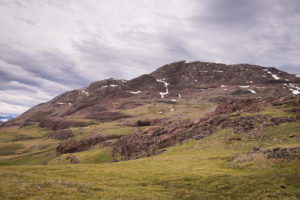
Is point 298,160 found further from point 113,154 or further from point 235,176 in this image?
point 113,154

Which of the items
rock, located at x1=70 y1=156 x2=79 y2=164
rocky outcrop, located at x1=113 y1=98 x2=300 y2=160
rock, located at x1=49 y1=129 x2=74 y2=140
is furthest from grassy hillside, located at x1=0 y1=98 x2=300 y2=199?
rock, located at x1=49 y1=129 x2=74 y2=140

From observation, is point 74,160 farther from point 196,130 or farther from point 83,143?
point 196,130

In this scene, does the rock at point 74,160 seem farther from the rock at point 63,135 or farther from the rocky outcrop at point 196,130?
the rock at point 63,135

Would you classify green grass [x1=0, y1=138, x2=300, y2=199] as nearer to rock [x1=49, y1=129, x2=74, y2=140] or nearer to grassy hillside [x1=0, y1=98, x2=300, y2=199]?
grassy hillside [x1=0, y1=98, x2=300, y2=199]

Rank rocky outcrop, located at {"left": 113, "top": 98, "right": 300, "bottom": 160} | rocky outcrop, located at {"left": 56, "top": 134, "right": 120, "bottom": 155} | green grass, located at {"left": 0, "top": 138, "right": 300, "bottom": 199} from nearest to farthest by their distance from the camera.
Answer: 1. green grass, located at {"left": 0, "top": 138, "right": 300, "bottom": 199}
2. rocky outcrop, located at {"left": 113, "top": 98, "right": 300, "bottom": 160}
3. rocky outcrop, located at {"left": 56, "top": 134, "right": 120, "bottom": 155}

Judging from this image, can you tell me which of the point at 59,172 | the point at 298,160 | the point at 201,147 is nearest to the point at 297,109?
the point at 201,147

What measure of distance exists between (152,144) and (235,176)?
135 ft

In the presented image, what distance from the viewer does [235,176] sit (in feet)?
84.2

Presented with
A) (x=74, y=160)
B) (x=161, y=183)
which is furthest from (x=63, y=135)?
(x=161, y=183)

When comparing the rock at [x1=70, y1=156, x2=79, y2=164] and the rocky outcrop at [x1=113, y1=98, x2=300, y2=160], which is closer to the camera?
the rocky outcrop at [x1=113, y1=98, x2=300, y2=160]

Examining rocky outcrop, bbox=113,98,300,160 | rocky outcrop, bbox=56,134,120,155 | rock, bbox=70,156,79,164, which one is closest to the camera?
rocky outcrop, bbox=113,98,300,160

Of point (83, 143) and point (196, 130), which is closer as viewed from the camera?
point (196, 130)

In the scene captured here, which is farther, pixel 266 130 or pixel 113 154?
pixel 113 154

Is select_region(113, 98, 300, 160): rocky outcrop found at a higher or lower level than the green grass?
higher
